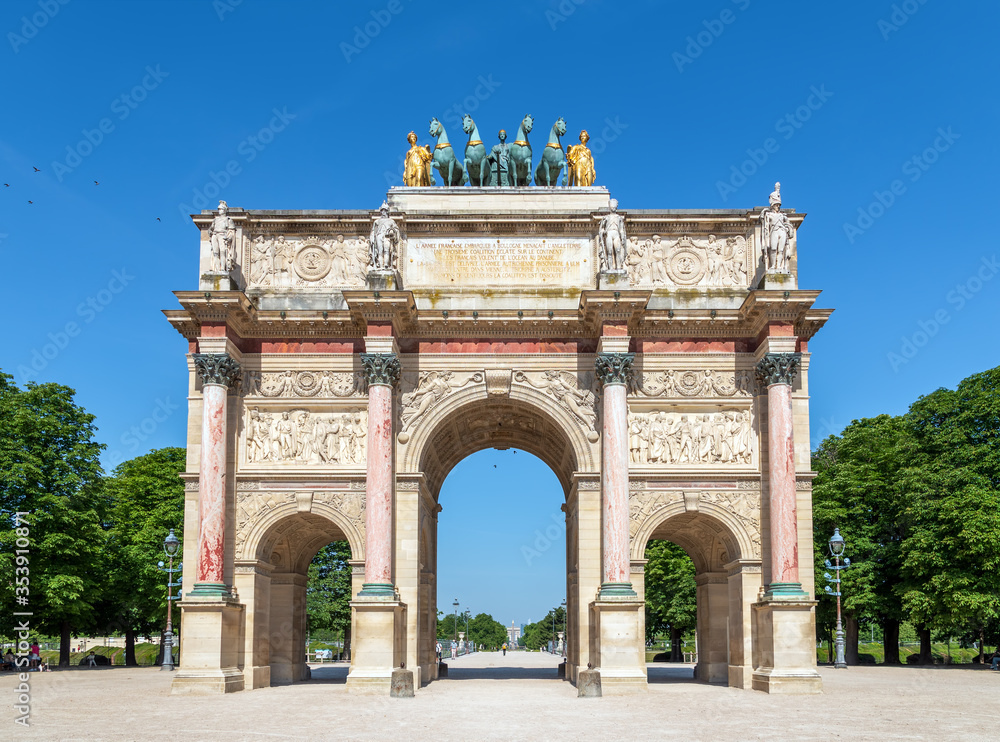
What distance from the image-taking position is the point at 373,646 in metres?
28.6

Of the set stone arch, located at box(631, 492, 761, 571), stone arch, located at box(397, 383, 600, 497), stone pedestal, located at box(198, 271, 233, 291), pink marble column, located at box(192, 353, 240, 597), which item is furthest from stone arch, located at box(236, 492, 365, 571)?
stone arch, located at box(631, 492, 761, 571)

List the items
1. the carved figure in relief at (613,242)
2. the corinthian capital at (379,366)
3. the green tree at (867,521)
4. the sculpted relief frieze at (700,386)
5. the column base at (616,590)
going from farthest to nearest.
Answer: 1. the green tree at (867,521)
2. the sculpted relief frieze at (700,386)
3. the carved figure in relief at (613,242)
4. the corinthian capital at (379,366)
5. the column base at (616,590)

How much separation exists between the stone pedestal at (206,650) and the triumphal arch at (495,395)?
3.9 inches

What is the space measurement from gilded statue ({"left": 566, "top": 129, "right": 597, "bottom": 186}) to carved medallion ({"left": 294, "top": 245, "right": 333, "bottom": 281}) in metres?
8.13

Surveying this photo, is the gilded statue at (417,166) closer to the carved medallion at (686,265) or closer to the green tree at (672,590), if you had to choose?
the carved medallion at (686,265)

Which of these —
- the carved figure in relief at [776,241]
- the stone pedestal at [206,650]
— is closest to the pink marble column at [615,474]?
the carved figure in relief at [776,241]

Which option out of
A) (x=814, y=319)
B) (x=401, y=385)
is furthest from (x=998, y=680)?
(x=401, y=385)

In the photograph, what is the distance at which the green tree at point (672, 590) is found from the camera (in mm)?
57562

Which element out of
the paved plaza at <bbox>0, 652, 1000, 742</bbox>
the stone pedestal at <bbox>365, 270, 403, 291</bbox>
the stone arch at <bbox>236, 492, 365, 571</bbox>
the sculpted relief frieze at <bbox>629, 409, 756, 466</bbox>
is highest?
the stone pedestal at <bbox>365, 270, 403, 291</bbox>

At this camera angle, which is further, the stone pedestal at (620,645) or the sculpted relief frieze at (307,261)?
the sculpted relief frieze at (307,261)

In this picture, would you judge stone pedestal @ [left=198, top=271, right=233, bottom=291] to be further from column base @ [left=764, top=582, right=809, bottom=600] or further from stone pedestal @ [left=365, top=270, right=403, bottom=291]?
column base @ [left=764, top=582, right=809, bottom=600]

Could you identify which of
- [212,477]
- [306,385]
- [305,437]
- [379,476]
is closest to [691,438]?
[379,476]

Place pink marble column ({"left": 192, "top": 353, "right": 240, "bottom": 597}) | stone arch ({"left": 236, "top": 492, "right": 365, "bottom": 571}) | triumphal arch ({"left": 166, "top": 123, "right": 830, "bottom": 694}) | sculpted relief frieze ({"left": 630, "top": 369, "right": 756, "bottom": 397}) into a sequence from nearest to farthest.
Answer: pink marble column ({"left": 192, "top": 353, "right": 240, "bottom": 597}), triumphal arch ({"left": 166, "top": 123, "right": 830, "bottom": 694}), stone arch ({"left": 236, "top": 492, "right": 365, "bottom": 571}), sculpted relief frieze ({"left": 630, "top": 369, "right": 756, "bottom": 397})

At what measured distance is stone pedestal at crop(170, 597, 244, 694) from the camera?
28297 millimetres
